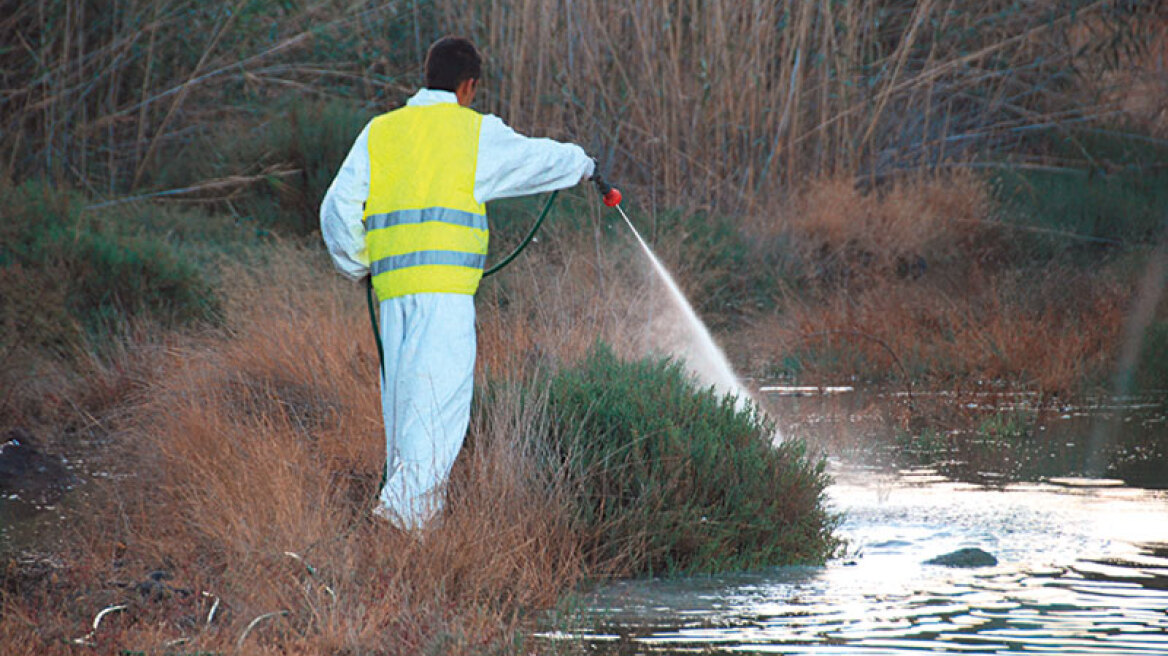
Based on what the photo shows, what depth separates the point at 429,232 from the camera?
21.7 ft

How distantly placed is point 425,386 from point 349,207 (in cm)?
77

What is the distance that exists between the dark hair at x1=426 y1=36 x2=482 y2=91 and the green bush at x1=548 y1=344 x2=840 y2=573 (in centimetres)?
152

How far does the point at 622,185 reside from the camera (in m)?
15.7

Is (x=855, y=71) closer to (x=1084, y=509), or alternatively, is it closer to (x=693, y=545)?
(x=1084, y=509)

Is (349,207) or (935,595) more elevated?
(349,207)

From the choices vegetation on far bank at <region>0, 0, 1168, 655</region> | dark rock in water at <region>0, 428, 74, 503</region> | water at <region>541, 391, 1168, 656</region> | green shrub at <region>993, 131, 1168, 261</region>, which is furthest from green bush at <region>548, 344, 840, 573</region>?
green shrub at <region>993, 131, 1168, 261</region>

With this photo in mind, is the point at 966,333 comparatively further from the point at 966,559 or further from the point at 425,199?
the point at 425,199

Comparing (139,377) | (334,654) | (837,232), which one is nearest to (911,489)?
(334,654)

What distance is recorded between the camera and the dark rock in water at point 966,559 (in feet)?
23.0

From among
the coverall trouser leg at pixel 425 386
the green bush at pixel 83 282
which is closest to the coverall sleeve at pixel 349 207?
the coverall trouser leg at pixel 425 386

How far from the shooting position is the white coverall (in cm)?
665

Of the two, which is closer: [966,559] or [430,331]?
[430,331]

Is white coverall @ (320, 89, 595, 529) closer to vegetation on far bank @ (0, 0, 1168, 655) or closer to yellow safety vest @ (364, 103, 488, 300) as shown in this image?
yellow safety vest @ (364, 103, 488, 300)

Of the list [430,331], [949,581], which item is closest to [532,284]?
[430,331]
